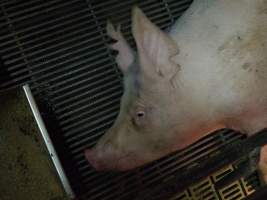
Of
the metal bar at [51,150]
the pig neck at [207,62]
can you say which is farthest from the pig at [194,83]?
the metal bar at [51,150]

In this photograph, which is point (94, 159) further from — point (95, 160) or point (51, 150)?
point (51, 150)

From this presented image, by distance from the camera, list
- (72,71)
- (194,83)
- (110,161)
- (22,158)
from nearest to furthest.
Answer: (22,158)
(194,83)
(110,161)
(72,71)

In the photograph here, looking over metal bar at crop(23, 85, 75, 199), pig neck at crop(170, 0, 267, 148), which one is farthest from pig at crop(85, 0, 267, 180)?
metal bar at crop(23, 85, 75, 199)

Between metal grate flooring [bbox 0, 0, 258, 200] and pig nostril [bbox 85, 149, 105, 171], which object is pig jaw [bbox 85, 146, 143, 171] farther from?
metal grate flooring [bbox 0, 0, 258, 200]

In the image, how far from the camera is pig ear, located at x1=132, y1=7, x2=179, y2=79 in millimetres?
1462

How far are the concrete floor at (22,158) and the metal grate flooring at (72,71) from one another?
352mm

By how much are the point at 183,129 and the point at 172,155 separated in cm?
47

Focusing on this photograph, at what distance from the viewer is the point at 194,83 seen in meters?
1.58

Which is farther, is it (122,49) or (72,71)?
(72,71)

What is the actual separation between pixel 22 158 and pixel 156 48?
566mm

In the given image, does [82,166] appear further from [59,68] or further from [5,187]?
[5,187]

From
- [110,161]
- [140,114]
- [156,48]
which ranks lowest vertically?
[110,161]

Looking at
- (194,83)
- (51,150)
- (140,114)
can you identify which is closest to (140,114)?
(140,114)

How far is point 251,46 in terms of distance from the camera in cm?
161
